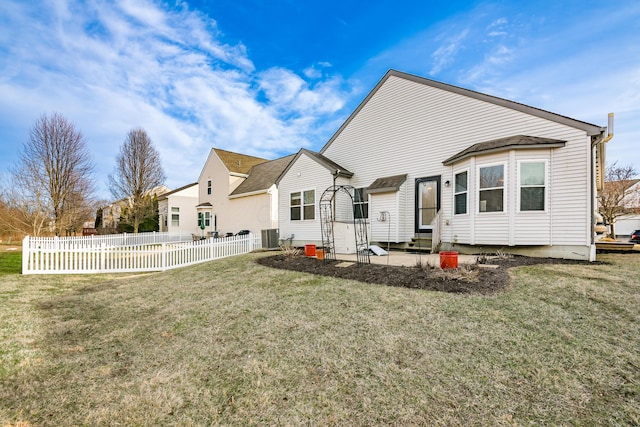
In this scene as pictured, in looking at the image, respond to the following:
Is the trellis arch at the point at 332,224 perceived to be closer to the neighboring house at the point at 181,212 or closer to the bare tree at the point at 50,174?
the neighboring house at the point at 181,212

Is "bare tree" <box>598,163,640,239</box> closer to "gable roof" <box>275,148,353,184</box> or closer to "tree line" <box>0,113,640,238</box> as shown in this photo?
"tree line" <box>0,113,640,238</box>

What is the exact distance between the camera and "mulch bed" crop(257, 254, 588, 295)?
17.5ft

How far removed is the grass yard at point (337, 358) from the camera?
97.2 inches

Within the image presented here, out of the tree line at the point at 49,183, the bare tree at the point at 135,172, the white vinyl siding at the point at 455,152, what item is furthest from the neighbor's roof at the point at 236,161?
the white vinyl siding at the point at 455,152

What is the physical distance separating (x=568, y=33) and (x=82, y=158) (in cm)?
2735

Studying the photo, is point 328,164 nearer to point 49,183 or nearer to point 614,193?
point 49,183

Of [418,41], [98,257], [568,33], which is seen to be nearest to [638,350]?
[568,33]

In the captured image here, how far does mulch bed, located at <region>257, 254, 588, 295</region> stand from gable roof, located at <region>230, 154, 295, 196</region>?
39.4ft

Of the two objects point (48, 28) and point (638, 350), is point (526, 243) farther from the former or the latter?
point (48, 28)

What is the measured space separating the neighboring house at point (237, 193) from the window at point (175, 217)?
218 centimetres

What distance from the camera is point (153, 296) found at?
6477mm

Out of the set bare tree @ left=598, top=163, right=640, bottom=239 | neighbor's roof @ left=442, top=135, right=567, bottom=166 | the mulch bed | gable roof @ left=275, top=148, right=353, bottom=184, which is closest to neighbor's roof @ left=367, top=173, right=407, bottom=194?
gable roof @ left=275, top=148, right=353, bottom=184

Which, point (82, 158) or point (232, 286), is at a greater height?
point (82, 158)

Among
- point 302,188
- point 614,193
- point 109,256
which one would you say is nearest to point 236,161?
point 302,188
